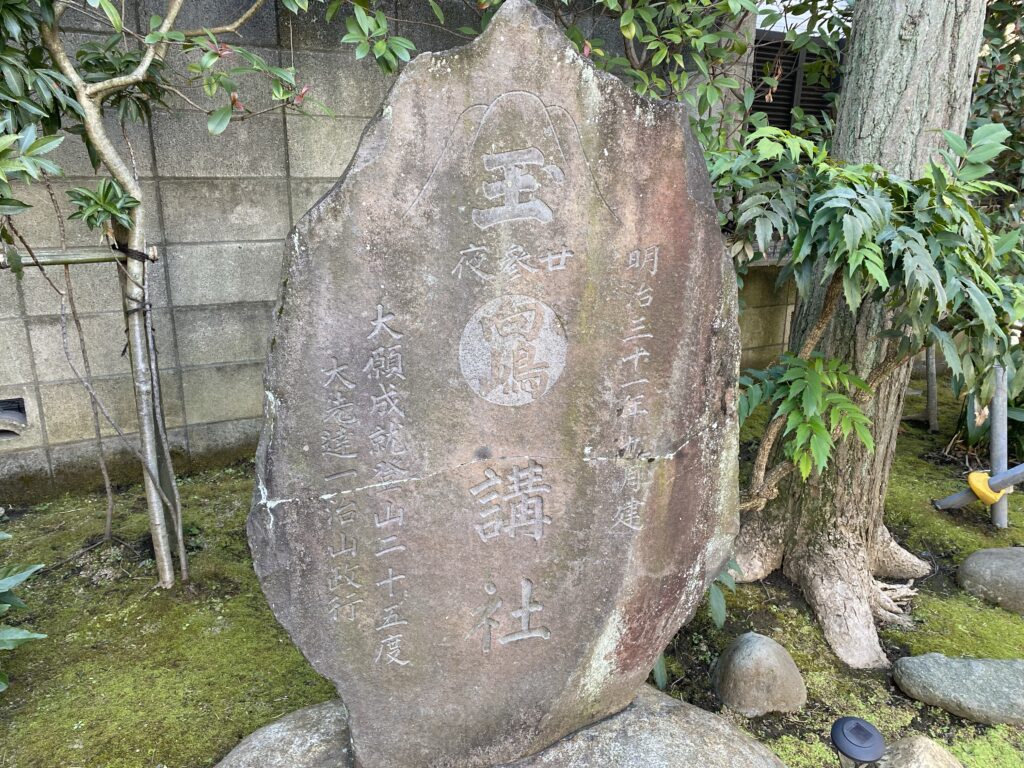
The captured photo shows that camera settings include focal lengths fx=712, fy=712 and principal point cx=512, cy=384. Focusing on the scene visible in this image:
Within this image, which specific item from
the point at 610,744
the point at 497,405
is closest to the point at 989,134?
the point at 497,405

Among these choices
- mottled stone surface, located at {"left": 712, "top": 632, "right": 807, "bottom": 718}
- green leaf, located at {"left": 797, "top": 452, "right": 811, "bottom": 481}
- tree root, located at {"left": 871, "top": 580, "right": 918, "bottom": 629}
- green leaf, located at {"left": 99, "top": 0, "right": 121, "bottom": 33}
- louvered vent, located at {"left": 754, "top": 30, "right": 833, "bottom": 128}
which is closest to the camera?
green leaf, located at {"left": 99, "top": 0, "right": 121, "bottom": 33}

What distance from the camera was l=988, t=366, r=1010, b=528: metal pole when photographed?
4047 mm

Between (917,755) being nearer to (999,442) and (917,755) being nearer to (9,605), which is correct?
(999,442)

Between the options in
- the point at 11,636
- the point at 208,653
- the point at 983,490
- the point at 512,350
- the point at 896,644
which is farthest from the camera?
the point at 983,490

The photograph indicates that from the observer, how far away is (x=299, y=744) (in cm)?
236

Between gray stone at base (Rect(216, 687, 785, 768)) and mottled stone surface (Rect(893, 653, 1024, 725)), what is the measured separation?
2.94 feet

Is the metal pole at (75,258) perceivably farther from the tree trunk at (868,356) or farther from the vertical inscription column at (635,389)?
the tree trunk at (868,356)

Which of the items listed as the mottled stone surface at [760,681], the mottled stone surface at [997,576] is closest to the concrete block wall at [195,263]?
the mottled stone surface at [760,681]

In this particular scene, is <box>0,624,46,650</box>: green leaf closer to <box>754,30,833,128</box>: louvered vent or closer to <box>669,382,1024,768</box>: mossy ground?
<box>669,382,1024,768</box>: mossy ground

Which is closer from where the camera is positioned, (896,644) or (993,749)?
(993,749)

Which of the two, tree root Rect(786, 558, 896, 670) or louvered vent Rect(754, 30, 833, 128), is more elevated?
louvered vent Rect(754, 30, 833, 128)

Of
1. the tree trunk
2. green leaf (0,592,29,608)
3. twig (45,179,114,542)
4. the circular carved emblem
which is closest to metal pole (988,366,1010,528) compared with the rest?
the tree trunk

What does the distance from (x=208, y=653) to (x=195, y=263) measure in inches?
88.8

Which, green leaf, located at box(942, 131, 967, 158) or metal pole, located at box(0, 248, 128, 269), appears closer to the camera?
green leaf, located at box(942, 131, 967, 158)
